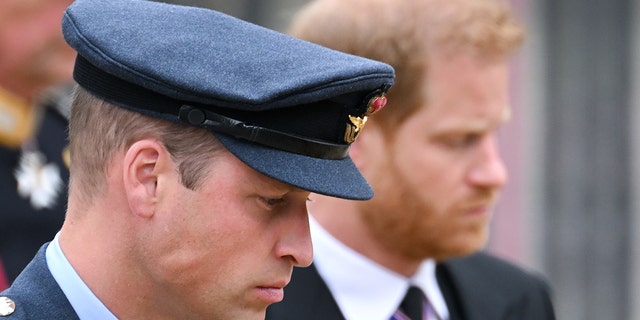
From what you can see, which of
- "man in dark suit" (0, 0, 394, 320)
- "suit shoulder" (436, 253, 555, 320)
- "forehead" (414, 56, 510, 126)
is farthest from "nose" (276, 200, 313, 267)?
"suit shoulder" (436, 253, 555, 320)

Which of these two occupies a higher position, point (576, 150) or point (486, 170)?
point (486, 170)

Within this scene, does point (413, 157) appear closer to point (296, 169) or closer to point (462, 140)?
point (462, 140)

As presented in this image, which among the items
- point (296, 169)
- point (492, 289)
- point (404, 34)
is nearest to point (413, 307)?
point (492, 289)

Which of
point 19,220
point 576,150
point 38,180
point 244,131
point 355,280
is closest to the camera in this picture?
point 244,131

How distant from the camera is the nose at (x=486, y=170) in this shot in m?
3.20

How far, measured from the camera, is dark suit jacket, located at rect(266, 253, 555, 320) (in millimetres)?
3072

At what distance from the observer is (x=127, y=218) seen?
2182 millimetres

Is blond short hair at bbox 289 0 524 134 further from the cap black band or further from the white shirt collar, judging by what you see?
the cap black band

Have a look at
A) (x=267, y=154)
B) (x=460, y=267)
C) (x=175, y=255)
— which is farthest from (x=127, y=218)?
(x=460, y=267)

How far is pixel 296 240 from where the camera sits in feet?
7.34

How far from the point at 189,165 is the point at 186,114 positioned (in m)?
0.08

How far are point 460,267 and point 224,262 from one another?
4.66ft

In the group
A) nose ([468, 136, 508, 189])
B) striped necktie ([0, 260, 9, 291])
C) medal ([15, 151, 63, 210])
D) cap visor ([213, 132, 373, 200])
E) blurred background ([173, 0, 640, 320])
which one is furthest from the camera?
blurred background ([173, 0, 640, 320])

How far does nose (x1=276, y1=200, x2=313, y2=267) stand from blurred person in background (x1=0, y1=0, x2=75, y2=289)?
4.63 feet
